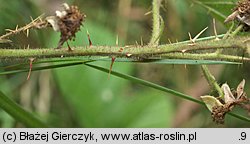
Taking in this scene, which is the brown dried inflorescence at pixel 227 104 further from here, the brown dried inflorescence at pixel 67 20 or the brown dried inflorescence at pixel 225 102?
the brown dried inflorescence at pixel 67 20

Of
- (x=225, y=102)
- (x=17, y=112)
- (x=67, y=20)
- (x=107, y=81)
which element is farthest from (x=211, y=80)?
(x=107, y=81)

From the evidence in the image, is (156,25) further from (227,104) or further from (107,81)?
(107,81)

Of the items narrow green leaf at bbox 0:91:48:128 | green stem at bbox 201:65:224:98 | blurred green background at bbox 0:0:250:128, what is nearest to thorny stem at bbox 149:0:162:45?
green stem at bbox 201:65:224:98

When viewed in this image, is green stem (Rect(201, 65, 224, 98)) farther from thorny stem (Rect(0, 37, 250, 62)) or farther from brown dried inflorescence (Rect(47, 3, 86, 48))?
brown dried inflorescence (Rect(47, 3, 86, 48))

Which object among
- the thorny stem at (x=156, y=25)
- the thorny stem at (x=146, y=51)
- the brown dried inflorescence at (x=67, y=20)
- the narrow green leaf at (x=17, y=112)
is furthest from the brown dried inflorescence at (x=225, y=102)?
the narrow green leaf at (x=17, y=112)

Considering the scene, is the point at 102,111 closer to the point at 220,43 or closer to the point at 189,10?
the point at 189,10
